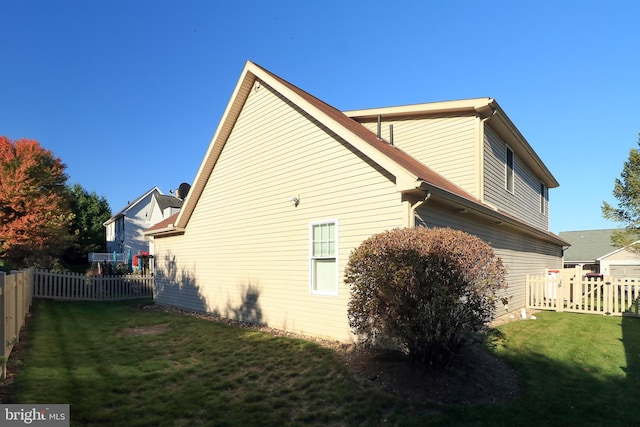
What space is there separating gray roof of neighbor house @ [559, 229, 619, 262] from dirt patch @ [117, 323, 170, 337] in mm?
38823

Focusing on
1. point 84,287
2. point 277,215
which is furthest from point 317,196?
point 84,287

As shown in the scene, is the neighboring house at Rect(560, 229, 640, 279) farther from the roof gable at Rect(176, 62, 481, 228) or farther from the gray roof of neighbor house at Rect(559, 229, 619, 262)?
the roof gable at Rect(176, 62, 481, 228)

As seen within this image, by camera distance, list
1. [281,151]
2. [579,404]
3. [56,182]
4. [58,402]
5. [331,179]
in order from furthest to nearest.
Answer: [56,182]
[281,151]
[331,179]
[579,404]
[58,402]

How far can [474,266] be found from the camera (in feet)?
18.1

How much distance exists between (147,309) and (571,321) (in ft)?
47.6

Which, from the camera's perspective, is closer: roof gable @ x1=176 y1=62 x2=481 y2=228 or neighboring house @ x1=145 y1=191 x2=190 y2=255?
roof gable @ x1=176 y1=62 x2=481 y2=228

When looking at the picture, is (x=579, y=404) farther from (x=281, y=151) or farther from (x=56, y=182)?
(x=56, y=182)

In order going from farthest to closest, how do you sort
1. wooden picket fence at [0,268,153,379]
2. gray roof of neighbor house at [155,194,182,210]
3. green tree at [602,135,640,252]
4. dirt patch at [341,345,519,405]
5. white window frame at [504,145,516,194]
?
1. gray roof of neighbor house at [155,194,182,210]
2. green tree at [602,135,640,252]
3. wooden picket fence at [0,268,153,379]
4. white window frame at [504,145,516,194]
5. dirt patch at [341,345,519,405]

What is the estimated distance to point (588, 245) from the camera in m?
39.1

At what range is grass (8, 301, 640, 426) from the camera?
15.2 ft

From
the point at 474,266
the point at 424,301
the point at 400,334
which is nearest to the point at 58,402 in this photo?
the point at 400,334

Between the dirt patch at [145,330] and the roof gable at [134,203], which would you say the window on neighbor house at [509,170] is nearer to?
the dirt patch at [145,330]

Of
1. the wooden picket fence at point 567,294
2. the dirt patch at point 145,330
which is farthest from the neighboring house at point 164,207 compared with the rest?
the wooden picket fence at point 567,294

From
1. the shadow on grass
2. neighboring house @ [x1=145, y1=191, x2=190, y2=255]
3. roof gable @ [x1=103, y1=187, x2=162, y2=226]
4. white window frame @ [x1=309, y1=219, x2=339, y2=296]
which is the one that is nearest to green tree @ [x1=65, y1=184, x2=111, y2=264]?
roof gable @ [x1=103, y1=187, x2=162, y2=226]
